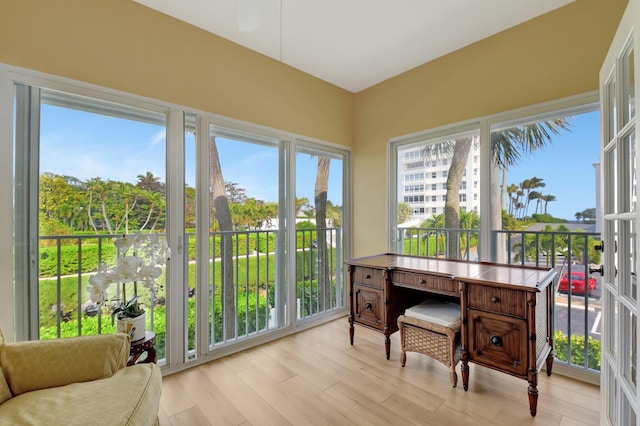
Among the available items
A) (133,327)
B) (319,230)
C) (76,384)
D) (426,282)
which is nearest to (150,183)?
(133,327)

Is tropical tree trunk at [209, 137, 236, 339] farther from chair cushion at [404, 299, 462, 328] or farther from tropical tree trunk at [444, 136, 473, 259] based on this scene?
tropical tree trunk at [444, 136, 473, 259]

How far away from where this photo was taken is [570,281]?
216 cm

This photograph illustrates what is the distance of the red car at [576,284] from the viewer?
6.88 feet

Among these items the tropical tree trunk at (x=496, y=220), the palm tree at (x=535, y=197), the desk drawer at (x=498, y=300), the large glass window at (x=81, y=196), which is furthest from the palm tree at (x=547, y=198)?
the large glass window at (x=81, y=196)

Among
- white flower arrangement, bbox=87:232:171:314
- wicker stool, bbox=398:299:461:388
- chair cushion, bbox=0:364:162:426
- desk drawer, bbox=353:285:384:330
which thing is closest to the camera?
chair cushion, bbox=0:364:162:426

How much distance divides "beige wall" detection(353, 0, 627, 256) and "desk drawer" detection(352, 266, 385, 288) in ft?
2.49

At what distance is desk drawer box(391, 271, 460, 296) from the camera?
2.00 metres

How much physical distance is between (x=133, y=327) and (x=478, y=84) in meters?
3.16

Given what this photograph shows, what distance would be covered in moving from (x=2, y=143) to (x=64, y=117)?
1.16 feet

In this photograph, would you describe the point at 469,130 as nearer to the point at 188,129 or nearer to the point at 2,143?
the point at 188,129

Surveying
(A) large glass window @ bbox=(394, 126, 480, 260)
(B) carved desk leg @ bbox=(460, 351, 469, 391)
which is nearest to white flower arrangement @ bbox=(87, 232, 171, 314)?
(B) carved desk leg @ bbox=(460, 351, 469, 391)

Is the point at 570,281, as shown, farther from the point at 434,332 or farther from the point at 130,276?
the point at 130,276

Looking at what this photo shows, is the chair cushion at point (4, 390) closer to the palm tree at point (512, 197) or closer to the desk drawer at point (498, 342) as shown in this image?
the desk drawer at point (498, 342)

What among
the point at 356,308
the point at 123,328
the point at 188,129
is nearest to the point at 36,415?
the point at 123,328
